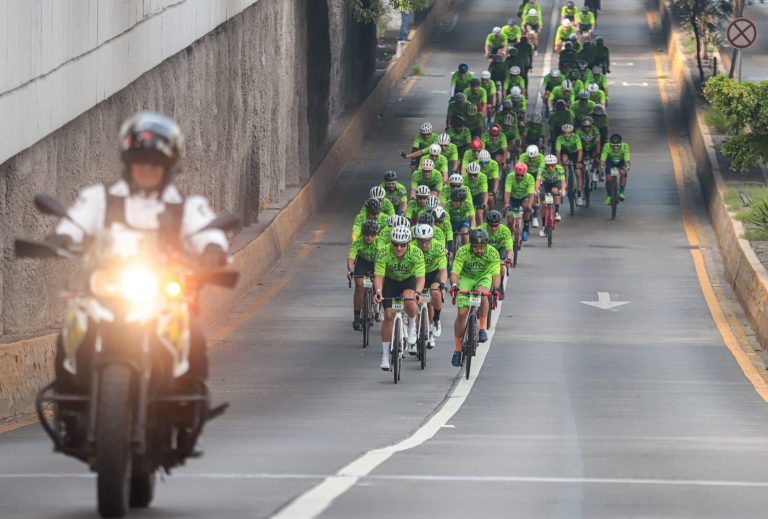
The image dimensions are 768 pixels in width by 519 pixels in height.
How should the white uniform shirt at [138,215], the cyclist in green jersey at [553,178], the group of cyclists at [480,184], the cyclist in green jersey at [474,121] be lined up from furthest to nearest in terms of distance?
the cyclist in green jersey at [474,121], the cyclist in green jersey at [553,178], the group of cyclists at [480,184], the white uniform shirt at [138,215]

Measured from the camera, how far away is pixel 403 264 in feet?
76.9

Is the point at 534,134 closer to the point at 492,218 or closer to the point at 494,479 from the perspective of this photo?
the point at 492,218

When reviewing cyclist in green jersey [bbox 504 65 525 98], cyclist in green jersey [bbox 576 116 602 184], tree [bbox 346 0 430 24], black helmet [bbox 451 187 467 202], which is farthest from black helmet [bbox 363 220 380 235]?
A: cyclist in green jersey [bbox 504 65 525 98]

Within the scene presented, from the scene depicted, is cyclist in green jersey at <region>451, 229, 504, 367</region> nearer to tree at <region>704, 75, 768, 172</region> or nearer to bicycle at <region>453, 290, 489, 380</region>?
bicycle at <region>453, 290, 489, 380</region>

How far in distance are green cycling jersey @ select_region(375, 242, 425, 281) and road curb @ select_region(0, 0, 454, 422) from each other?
445 cm

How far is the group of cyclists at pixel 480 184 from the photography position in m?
23.7

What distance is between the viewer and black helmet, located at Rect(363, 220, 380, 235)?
1035 inches

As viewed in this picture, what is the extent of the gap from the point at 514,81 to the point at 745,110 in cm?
2112

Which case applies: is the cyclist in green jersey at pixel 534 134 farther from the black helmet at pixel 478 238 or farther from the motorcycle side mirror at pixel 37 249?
the motorcycle side mirror at pixel 37 249

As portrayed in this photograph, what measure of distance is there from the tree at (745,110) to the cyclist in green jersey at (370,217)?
21.7 ft

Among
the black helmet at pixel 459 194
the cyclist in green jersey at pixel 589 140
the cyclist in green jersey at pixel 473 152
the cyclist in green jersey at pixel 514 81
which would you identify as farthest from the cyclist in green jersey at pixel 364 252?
the cyclist in green jersey at pixel 514 81

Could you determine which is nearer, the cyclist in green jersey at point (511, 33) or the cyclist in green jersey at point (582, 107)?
the cyclist in green jersey at point (582, 107)

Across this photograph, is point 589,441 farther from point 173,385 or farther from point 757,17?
point 757,17

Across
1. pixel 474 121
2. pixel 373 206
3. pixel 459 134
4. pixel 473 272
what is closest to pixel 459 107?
pixel 474 121
